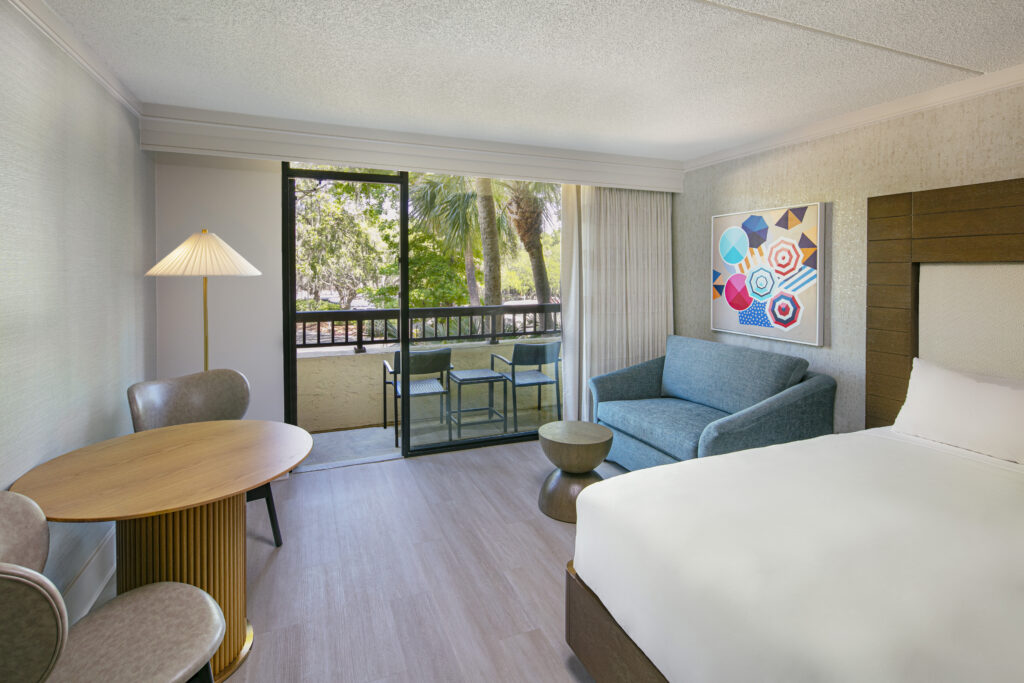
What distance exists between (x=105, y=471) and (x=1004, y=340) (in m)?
3.84

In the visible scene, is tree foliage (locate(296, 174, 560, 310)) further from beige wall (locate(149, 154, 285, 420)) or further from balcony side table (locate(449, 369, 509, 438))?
balcony side table (locate(449, 369, 509, 438))

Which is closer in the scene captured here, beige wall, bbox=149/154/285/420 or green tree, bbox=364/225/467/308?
beige wall, bbox=149/154/285/420

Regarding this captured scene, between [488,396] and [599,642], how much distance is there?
278 cm

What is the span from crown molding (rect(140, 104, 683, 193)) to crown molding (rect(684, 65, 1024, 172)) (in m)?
0.90

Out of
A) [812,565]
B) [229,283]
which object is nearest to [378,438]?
[229,283]

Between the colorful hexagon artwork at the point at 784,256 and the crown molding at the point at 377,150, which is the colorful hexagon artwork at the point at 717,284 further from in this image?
the crown molding at the point at 377,150

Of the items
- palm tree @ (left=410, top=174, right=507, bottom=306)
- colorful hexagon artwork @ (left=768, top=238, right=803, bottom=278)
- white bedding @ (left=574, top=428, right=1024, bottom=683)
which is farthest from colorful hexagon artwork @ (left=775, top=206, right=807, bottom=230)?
palm tree @ (left=410, top=174, right=507, bottom=306)

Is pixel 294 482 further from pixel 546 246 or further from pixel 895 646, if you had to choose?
pixel 895 646

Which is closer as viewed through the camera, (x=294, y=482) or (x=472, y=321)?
(x=294, y=482)

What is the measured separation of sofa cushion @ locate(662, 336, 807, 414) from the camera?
11.2 ft

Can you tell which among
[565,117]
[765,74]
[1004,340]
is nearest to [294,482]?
[565,117]

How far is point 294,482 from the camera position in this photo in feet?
12.0

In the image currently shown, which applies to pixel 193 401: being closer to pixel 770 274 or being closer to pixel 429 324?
pixel 429 324

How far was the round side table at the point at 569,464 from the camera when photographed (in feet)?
10.1
